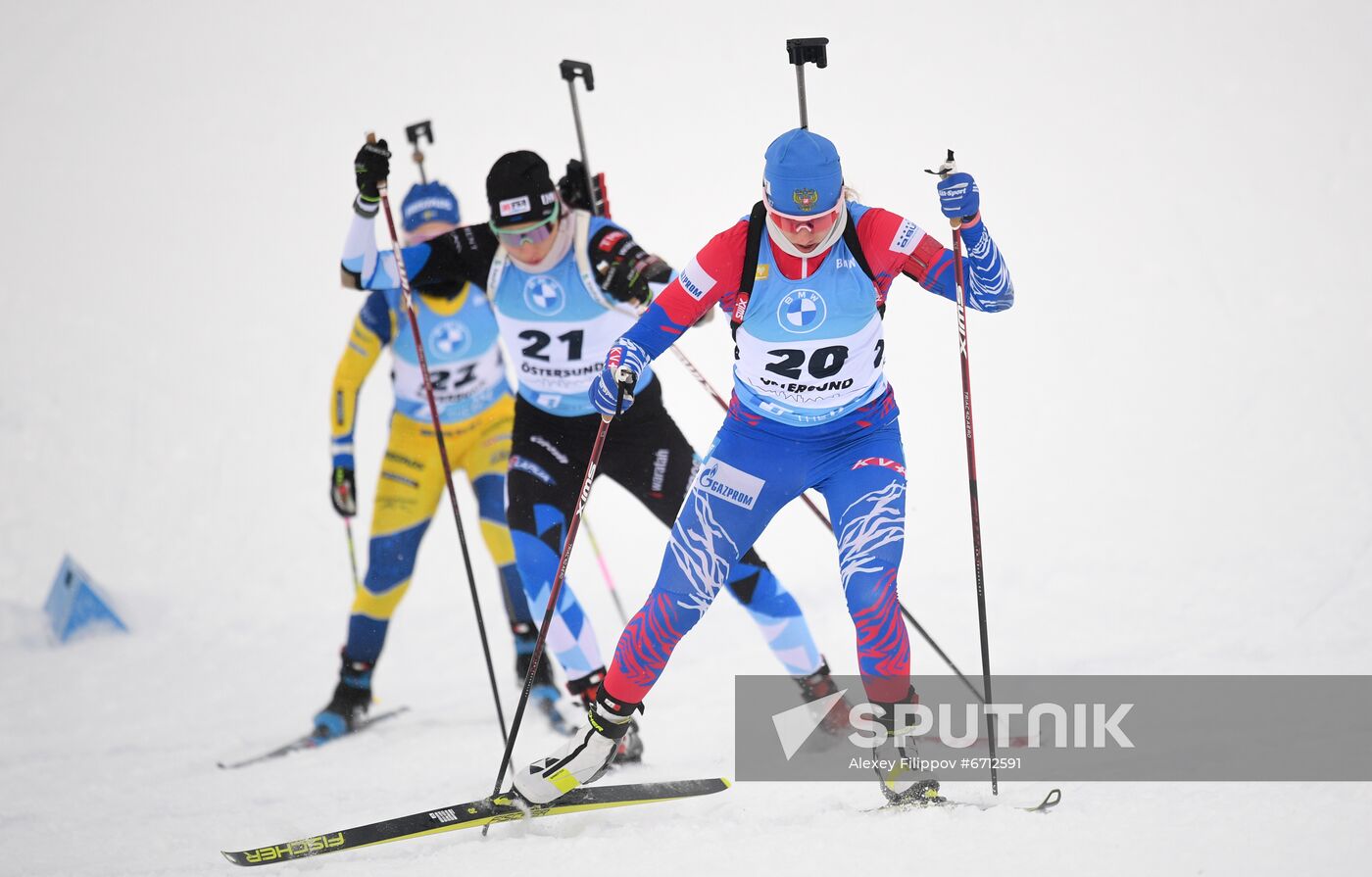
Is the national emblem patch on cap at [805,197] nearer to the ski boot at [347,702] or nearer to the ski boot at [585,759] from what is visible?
the ski boot at [585,759]

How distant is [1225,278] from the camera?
31.9 ft

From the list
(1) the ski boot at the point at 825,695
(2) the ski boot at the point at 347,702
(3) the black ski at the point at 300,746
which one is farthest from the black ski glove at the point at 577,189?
(3) the black ski at the point at 300,746

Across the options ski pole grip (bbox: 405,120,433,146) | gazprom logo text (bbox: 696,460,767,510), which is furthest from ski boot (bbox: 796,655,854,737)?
ski pole grip (bbox: 405,120,433,146)

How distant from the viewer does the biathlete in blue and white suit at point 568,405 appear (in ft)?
14.9

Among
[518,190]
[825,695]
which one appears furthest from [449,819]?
[518,190]

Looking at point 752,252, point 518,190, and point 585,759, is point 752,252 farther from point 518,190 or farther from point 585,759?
point 585,759

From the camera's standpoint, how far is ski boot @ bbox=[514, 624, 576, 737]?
A: 216 inches

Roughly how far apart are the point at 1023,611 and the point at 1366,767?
9.04 ft

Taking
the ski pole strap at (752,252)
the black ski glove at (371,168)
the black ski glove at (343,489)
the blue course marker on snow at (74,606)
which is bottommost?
the blue course marker on snow at (74,606)

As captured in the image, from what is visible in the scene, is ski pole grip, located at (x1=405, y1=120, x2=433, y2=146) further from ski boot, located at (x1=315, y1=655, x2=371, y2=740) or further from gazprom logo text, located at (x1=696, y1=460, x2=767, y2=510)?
gazprom logo text, located at (x1=696, y1=460, x2=767, y2=510)

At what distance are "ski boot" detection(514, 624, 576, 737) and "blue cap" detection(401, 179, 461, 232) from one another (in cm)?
212

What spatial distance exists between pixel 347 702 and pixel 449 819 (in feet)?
6.87

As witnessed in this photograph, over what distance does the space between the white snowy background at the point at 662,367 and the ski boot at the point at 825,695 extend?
42 centimetres

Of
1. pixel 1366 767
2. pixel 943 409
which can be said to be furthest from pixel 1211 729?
pixel 943 409
